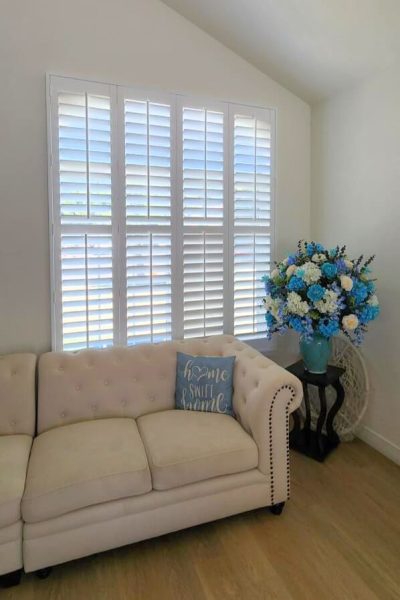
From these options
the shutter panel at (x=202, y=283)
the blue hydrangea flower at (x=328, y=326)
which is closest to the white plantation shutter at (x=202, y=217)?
the shutter panel at (x=202, y=283)

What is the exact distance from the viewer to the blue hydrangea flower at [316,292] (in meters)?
2.21

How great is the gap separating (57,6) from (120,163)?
3.16ft

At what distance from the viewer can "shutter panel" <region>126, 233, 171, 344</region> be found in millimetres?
2514

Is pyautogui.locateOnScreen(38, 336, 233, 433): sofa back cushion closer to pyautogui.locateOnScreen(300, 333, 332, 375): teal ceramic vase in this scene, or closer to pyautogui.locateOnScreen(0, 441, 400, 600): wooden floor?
pyautogui.locateOnScreen(0, 441, 400, 600): wooden floor

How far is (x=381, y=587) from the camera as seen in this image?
1.55 metres

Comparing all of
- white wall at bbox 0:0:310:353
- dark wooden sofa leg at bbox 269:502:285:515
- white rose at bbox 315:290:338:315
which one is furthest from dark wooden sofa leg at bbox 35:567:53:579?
white rose at bbox 315:290:338:315

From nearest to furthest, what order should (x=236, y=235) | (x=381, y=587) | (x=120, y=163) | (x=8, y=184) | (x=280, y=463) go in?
1. (x=381, y=587)
2. (x=280, y=463)
3. (x=8, y=184)
4. (x=120, y=163)
5. (x=236, y=235)

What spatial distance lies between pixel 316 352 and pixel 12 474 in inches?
71.1

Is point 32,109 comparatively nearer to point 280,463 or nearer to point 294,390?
point 294,390

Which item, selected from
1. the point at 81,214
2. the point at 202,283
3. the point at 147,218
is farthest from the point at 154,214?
the point at 202,283

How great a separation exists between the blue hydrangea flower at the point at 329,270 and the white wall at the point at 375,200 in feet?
1.40

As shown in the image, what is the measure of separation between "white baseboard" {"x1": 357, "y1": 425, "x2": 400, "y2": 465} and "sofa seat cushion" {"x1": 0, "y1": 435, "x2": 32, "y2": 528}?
84.5 inches

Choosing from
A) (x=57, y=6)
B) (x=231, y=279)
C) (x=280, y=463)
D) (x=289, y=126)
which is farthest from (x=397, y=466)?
(x=57, y=6)

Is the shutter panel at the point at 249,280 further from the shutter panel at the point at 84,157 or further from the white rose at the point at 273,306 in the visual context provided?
the shutter panel at the point at 84,157
